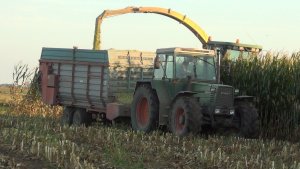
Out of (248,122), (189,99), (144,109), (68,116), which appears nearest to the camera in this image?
(189,99)

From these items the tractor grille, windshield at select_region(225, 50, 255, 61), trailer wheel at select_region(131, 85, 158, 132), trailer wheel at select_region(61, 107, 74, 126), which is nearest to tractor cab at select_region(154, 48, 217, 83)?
trailer wheel at select_region(131, 85, 158, 132)

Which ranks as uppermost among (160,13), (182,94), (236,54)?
(160,13)

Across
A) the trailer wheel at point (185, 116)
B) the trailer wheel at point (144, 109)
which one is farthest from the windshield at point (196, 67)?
the trailer wheel at point (185, 116)

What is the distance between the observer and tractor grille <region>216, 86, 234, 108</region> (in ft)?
36.0

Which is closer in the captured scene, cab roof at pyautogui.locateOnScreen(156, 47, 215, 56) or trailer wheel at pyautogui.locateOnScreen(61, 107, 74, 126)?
cab roof at pyautogui.locateOnScreen(156, 47, 215, 56)

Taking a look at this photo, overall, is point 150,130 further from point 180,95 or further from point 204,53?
point 204,53

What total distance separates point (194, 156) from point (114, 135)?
9.80 ft

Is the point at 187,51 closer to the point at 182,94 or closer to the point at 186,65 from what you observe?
the point at 186,65

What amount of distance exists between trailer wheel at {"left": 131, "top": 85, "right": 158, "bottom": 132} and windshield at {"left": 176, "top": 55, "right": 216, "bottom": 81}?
0.81m

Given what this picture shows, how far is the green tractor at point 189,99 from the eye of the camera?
10875mm

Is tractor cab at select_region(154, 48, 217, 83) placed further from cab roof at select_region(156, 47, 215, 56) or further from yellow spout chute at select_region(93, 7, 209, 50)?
yellow spout chute at select_region(93, 7, 209, 50)

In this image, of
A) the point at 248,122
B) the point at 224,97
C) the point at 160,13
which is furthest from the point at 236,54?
the point at 160,13

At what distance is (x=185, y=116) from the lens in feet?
34.5

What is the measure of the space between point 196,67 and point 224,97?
3.69ft
